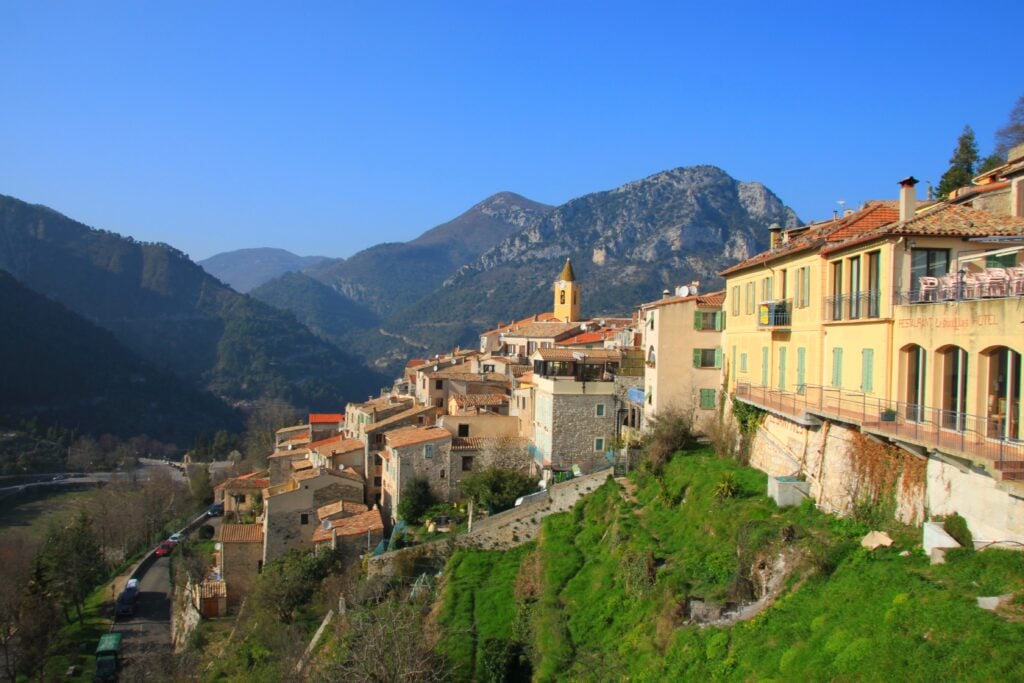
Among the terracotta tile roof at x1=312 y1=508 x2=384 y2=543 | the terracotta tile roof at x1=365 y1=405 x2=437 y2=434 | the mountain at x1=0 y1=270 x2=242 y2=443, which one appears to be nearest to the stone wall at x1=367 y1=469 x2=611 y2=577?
the terracotta tile roof at x1=312 y1=508 x2=384 y2=543

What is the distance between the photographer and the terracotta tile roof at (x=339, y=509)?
3822 cm

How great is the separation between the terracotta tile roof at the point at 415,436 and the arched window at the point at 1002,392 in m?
25.5

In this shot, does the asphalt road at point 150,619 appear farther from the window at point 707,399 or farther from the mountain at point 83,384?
the mountain at point 83,384

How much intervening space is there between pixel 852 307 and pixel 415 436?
943 inches

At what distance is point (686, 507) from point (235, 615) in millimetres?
25376

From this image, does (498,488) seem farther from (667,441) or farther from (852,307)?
(852,307)

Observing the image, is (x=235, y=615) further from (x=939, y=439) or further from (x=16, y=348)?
(x=16, y=348)

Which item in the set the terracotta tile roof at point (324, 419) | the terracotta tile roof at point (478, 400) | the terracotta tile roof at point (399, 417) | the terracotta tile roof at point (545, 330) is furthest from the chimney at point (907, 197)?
the terracotta tile roof at point (324, 419)

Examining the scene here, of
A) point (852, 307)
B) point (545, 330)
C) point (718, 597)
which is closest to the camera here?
point (718, 597)

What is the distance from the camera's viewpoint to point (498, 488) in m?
32.3

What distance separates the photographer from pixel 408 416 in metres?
44.7

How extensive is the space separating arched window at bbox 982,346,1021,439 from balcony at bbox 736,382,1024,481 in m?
0.03

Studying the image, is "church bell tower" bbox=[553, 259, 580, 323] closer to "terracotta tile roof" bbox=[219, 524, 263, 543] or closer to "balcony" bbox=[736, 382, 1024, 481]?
"terracotta tile roof" bbox=[219, 524, 263, 543]

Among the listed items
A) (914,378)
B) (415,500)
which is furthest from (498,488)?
(914,378)
